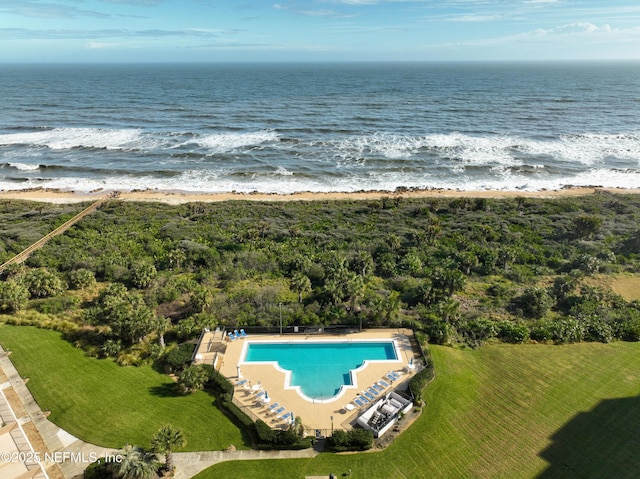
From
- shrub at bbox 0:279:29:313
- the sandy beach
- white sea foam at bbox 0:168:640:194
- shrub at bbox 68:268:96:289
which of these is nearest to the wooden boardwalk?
the sandy beach

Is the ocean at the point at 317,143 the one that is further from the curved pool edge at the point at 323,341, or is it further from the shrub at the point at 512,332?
the curved pool edge at the point at 323,341

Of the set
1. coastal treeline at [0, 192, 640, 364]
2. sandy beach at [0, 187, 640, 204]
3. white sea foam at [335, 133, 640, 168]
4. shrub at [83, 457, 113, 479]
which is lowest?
shrub at [83, 457, 113, 479]

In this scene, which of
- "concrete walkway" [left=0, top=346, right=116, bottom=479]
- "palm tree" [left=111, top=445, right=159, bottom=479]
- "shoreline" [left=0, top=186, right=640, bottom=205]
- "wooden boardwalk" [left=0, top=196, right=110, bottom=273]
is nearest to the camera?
"palm tree" [left=111, top=445, right=159, bottom=479]

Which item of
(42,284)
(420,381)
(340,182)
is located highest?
(340,182)

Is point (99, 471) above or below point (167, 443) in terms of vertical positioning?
below

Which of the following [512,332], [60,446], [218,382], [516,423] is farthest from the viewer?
[512,332]

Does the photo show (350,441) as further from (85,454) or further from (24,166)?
(24,166)

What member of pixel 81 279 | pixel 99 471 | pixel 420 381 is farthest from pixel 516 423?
pixel 81 279

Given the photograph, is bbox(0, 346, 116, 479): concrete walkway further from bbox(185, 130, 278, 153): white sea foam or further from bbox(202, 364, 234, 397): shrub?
bbox(185, 130, 278, 153): white sea foam
